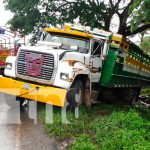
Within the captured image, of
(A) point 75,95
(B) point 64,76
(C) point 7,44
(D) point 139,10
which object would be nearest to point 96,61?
(A) point 75,95

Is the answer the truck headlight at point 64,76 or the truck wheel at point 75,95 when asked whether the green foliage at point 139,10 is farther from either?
the truck wheel at point 75,95

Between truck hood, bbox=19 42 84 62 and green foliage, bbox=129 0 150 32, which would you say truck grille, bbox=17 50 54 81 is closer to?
truck hood, bbox=19 42 84 62

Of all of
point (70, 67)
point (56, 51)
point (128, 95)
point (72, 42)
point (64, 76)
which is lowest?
point (128, 95)

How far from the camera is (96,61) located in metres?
10.9

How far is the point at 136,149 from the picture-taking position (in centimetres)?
641

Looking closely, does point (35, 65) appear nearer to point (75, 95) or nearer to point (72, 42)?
point (75, 95)

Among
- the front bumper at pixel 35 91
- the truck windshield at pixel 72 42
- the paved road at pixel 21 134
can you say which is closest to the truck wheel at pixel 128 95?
the truck windshield at pixel 72 42

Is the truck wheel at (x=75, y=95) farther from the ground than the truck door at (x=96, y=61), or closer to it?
closer to it

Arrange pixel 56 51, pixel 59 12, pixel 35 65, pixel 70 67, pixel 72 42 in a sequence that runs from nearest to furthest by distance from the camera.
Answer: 1. pixel 70 67
2. pixel 35 65
3. pixel 56 51
4. pixel 72 42
5. pixel 59 12

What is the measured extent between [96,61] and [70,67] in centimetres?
206

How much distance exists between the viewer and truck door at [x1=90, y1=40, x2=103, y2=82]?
35.0 ft

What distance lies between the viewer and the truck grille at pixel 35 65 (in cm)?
907

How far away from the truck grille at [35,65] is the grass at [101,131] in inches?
A: 43.7

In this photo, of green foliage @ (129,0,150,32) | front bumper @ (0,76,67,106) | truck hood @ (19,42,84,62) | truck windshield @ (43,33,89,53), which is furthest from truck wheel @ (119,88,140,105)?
green foliage @ (129,0,150,32)
